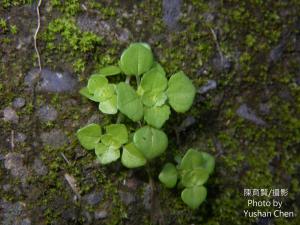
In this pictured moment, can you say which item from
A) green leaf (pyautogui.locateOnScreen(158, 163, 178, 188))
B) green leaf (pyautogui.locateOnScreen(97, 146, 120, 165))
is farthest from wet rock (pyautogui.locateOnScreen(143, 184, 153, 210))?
green leaf (pyautogui.locateOnScreen(97, 146, 120, 165))

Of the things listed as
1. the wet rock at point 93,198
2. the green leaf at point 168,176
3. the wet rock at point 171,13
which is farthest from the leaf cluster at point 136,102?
the wet rock at point 171,13

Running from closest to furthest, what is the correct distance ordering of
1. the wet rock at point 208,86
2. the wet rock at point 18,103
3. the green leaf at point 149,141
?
1. the green leaf at point 149,141
2. the wet rock at point 18,103
3. the wet rock at point 208,86

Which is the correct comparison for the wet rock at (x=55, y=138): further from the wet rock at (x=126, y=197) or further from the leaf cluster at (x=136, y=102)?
the wet rock at (x=126, y=197)

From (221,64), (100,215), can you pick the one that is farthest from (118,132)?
(221,64)

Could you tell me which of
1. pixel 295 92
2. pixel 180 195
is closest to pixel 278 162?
pixel 295 92

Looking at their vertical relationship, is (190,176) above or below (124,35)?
below

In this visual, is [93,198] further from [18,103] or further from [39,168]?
[18,103]
